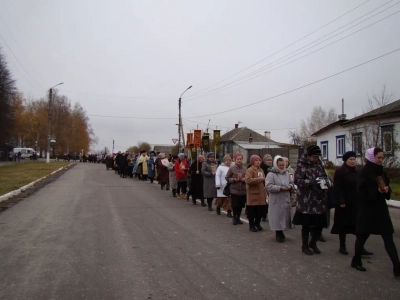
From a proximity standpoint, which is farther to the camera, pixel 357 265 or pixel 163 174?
pixel 163 174

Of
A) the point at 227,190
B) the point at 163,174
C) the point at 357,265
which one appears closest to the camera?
the point at 357,265

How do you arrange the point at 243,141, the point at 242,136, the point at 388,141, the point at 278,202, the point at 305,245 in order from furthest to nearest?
the point at 242,136 < the point at 243,141 < the point at 388,141 < the point at 278,202 < the point at 305,245

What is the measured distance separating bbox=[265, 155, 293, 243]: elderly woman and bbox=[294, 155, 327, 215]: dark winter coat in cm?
75

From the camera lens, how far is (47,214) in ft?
32.0

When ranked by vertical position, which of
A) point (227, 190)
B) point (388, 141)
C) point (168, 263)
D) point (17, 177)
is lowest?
point (168, 263)

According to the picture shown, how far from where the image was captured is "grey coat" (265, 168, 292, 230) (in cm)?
686

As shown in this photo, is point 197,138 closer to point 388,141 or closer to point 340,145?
point 388,141

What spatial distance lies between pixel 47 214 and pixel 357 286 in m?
7.89

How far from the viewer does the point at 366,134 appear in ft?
62.4

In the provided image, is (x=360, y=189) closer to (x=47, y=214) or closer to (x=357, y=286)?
(x=357, y=286)

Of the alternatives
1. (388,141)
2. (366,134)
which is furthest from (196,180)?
(388,141)

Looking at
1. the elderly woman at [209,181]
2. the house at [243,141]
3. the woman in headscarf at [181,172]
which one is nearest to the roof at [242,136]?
the house at [243,141]

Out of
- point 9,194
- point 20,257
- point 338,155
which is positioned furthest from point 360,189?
point 338,155

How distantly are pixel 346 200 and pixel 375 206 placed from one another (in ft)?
3.35
